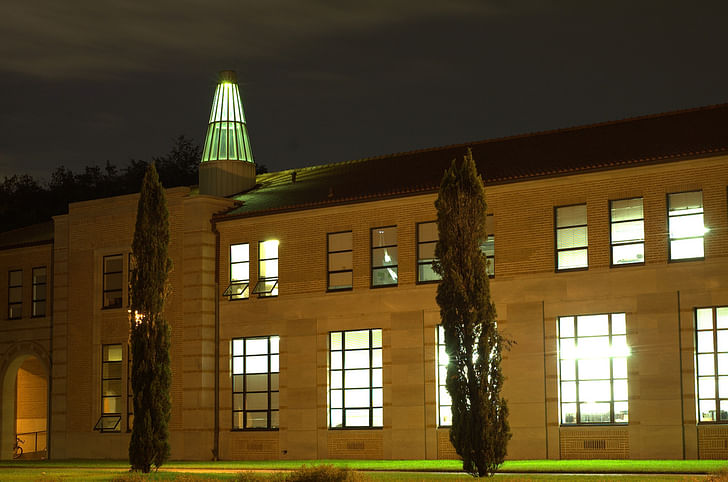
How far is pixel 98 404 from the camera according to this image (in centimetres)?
4688

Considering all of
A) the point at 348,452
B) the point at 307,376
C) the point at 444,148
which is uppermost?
the point at 444,148

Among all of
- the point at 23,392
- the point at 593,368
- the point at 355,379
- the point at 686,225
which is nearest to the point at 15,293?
the point at 23,392

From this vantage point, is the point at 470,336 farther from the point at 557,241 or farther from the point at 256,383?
the point at 256,383

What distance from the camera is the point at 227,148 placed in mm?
49312

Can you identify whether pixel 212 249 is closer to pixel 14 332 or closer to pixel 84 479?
pixel 14 332

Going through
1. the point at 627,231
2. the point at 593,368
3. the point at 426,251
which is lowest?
the point at 593,368

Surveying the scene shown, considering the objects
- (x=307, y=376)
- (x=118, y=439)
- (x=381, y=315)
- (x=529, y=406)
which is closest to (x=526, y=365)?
(x=529, y=406)

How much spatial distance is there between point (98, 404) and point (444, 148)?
17484 millimetres

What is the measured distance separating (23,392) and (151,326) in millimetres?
23689

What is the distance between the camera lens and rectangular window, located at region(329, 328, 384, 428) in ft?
131

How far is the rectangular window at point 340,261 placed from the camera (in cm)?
4134

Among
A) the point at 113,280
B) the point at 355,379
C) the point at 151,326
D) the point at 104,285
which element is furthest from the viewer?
the point at 104,285

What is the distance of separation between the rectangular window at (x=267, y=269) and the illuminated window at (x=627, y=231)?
528 inches

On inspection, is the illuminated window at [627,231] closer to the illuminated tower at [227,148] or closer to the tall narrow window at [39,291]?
the illuminated tower at [227,148]
